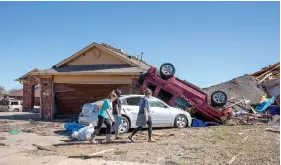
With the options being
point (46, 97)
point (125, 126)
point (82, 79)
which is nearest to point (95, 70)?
point (82, 79)

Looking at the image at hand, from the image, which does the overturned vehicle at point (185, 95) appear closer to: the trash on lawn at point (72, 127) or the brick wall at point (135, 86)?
the brick wall at point (135, 86)

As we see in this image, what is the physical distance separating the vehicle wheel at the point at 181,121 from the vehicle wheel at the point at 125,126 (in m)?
2.29

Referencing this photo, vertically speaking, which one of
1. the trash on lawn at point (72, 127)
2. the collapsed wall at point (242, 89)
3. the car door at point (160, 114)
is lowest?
the trash on lawn at point (72, 127)

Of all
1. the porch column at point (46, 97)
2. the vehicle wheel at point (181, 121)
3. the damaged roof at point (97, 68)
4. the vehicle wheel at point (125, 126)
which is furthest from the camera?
the porch column at point (46, 97)

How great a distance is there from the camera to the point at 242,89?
20.2 meters

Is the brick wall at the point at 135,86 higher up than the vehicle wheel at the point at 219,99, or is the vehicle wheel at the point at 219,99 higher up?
the brick wall at the point at 135,86

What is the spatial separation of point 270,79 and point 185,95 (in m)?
9.87

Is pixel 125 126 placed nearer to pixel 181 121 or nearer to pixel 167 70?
pixel 181 121

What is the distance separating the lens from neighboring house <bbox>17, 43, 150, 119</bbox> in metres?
18.6

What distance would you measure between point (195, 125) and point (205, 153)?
6356mm

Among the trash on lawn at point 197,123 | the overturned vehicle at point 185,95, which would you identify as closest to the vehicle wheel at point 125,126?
the overturned vehicle at point 185,95

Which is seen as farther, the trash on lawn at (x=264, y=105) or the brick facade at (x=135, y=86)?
the brick facade at (x=135, y=86)

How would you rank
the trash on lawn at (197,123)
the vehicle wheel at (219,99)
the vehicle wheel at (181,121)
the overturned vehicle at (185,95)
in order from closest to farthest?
the vehicle wheel at (181,121), the trash on lawn at (197,123), the overturned vehicle at (185,95), the vehicle wheel at (219,99)

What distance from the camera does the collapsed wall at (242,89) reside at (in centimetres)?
1938
